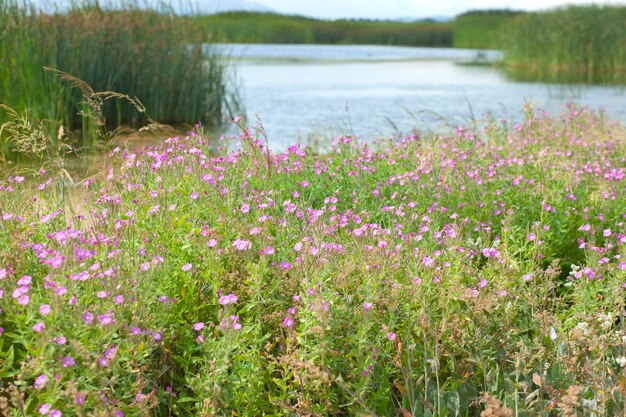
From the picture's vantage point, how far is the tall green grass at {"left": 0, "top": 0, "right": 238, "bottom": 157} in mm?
9195

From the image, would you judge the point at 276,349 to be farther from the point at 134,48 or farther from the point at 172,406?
the point at 134,48

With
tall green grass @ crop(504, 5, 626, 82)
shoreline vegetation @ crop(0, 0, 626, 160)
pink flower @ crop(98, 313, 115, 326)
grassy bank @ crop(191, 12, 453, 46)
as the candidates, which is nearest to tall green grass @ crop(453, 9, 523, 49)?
grassy bank @ crop(191, 12, 453, 46)

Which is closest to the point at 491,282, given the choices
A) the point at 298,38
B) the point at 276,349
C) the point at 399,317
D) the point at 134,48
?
the point at 399,317

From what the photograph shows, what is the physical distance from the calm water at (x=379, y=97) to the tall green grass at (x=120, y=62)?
3.44 ft

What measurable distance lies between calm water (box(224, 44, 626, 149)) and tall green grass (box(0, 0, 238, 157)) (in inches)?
41.3

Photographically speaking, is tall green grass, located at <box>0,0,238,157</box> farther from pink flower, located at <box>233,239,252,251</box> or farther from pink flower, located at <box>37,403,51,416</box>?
pink flower, located at <box>37,403,51,416</box>

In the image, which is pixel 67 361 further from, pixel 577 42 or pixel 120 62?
pixel 577 42

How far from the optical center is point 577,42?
24078mm

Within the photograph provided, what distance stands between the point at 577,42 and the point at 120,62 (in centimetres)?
1760

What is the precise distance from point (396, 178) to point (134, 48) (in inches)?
282

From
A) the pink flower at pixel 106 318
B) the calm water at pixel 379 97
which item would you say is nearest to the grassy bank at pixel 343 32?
the calm water at pixel 379 97

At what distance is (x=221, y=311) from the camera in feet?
9.25

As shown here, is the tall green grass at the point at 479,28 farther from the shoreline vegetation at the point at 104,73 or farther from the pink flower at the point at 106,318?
the pink flower at the point at 106,318

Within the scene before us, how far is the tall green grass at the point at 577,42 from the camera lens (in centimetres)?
2339
